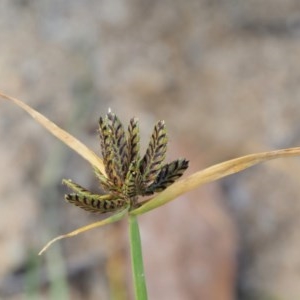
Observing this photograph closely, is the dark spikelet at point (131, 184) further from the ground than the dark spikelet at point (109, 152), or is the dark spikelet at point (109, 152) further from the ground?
the dark spikelet at point (109, 152)

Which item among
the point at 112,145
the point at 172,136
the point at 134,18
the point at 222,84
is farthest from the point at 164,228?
the point at 112,145

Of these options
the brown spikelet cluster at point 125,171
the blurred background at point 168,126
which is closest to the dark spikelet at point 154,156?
the brown spikelet cluster at point 125,171

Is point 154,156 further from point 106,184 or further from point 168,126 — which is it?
point 168,126

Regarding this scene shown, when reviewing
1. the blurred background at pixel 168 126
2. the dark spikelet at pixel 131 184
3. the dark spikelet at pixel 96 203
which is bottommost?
the dark spikelet at pixel 96 203

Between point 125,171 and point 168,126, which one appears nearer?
point 125,171

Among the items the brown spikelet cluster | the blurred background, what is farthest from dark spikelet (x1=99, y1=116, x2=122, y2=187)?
the blurred background

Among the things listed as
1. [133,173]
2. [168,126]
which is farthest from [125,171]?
[168,126]

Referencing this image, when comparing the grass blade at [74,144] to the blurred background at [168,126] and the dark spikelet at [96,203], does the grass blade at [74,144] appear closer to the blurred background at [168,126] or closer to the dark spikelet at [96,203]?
the dark spikelet at [96,203]

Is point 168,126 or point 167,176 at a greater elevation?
point 168,126
